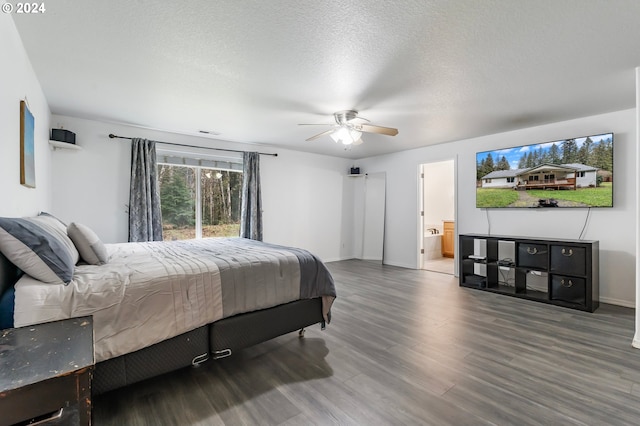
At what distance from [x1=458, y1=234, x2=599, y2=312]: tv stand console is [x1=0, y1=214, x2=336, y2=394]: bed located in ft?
9.70

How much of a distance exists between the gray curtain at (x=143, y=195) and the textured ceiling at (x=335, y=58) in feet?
1.98

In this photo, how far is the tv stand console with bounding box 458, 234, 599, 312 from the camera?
3.43 meters

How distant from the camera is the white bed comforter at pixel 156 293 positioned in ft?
5.01

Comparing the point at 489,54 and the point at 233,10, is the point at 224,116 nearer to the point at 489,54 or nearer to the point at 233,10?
the point at 233,10

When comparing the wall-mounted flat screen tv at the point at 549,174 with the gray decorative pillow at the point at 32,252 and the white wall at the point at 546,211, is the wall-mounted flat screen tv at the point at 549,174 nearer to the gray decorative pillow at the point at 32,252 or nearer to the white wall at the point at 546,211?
the white wall at the point at 546,211

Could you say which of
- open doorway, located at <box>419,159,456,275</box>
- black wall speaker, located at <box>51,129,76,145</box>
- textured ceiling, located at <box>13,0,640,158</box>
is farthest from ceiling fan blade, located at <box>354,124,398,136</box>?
open doorway, located at <box>419,159,456,275</box>

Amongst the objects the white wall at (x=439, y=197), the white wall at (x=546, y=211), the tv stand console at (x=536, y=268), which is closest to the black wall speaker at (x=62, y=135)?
the white wall at (x=546, y=211)

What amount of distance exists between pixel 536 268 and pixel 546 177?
1.31 metres

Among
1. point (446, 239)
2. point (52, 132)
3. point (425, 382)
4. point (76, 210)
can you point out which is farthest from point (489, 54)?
point (446, 239)

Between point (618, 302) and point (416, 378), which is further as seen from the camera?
point (618, 302)

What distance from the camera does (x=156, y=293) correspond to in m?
1.79

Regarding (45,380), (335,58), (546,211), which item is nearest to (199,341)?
(45,380)

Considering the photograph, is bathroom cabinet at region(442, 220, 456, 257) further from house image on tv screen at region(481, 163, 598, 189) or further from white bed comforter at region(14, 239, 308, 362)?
white bed comforter at region(14, 239, 308, 362)

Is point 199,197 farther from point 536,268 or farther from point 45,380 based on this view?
point 536,268
